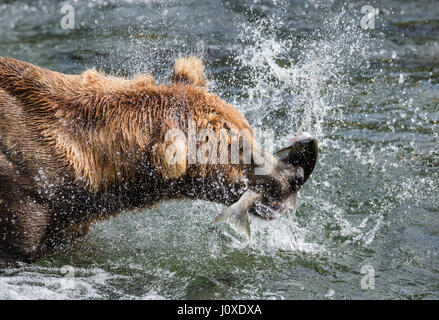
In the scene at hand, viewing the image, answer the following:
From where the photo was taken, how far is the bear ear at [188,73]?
14.3ft

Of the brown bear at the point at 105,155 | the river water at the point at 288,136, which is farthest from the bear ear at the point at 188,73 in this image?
the river water at the point at 288,136

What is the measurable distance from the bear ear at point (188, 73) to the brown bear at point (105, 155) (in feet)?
0.25

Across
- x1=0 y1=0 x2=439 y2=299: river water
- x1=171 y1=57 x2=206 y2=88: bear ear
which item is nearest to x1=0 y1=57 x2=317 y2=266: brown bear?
x1=171 y1=57 x2=206 y2=88: bear ear

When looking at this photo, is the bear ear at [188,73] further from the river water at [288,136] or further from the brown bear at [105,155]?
the river water at [288,136]

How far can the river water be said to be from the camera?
452 centimetres

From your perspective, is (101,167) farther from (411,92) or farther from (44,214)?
(411,92)

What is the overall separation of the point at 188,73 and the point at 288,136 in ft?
9.04

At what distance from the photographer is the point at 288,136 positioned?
6.87 m

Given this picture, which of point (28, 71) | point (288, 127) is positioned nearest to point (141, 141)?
point (28, 71)

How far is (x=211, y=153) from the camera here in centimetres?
407

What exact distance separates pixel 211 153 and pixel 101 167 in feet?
2.67

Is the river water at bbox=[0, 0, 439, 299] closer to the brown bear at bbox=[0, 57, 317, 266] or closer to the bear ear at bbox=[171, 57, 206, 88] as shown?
the brown bear at bbox=[0, 57, 317, 266]

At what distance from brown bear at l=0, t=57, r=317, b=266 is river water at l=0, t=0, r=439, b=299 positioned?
1.83ft

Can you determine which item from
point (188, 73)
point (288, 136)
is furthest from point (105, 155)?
point (288, 136)
